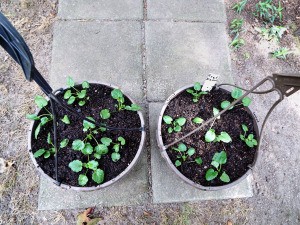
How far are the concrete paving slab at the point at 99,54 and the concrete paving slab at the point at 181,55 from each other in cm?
10

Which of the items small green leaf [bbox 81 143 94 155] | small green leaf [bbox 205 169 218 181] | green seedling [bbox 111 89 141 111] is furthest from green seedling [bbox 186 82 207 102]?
small green leaf [bbox 81 143 94 155]

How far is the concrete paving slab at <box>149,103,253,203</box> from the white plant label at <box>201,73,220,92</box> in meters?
0.52

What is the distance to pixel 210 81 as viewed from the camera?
4.97 ft

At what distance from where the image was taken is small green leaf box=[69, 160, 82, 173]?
1.46 m

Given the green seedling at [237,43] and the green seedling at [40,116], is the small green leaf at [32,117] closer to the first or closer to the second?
the green seedling at [40,116]

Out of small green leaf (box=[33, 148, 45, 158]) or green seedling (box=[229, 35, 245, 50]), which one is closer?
small green leaf (box=[33, 148, 45, 158])

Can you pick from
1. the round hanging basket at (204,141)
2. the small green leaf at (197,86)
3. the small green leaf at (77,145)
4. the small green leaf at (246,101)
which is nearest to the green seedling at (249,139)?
the round hanging basket at (204,141)

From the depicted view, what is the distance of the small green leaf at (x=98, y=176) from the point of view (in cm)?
146

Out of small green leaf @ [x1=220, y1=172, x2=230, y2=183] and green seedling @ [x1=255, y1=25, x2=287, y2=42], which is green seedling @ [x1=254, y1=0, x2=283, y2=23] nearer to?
green seedling @ [x1=255, y1=25, x2=287, y2=42]

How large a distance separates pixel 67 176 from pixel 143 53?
1.07 metres

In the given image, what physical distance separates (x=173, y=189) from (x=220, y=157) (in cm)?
43

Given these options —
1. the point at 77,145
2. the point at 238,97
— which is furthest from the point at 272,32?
the point at 77,145

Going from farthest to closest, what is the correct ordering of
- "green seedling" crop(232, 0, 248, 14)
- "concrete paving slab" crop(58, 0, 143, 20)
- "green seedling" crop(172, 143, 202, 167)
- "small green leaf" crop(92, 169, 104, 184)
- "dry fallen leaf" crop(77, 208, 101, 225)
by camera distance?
"green seedling" crop(232, 0, 248, 14)
"concrete paving slab" crop(58, 0, 143, 20)
"dry fallen leaf" crop(77, 208, 101, 225)
"green seedling" crop(172, 143, 202, 167)
"small green leaf" crop(92, 169, 104, 184)

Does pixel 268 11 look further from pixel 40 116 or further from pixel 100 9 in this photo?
pixel 40 116
